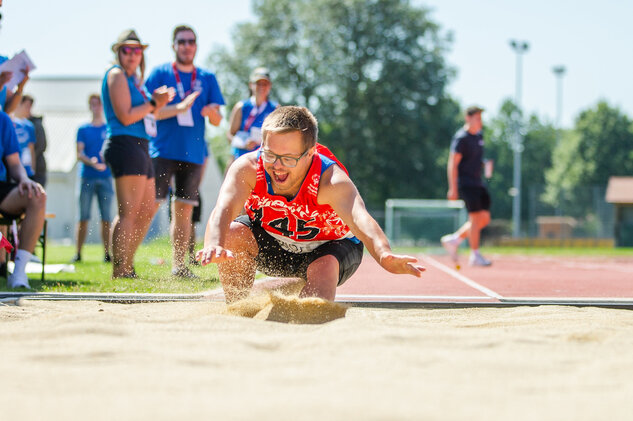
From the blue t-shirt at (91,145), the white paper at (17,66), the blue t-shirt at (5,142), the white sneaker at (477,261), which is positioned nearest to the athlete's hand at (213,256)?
the blue t-shirt at (5,142)

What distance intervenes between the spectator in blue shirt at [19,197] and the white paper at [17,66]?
631mm

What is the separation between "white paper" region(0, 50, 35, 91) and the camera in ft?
18.8

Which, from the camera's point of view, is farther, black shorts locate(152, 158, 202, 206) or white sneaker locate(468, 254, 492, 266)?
white sneaker locate(468, 254, 492, 266)

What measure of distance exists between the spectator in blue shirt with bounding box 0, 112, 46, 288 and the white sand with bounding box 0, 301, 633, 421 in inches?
84.4

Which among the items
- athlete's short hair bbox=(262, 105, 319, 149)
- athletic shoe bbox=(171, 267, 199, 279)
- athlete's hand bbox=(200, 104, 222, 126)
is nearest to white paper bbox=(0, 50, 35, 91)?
athlete's hand bbox=(200, 104, 222, 126)

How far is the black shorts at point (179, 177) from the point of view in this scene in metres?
6.14

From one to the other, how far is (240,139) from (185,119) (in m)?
1.32

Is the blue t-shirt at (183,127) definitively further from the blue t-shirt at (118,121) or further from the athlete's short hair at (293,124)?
the athlete's short hair at (293,124)

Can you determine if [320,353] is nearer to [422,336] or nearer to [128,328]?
→ [422,336]

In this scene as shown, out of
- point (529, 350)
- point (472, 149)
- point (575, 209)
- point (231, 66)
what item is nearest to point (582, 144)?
point (575, 209)

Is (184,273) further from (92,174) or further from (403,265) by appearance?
(92,174)

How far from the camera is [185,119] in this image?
6156 mm

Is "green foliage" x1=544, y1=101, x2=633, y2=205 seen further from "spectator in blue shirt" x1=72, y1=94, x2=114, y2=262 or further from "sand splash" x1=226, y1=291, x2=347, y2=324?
"sand splash" x1=226, y1=291, x2=347, y2=324

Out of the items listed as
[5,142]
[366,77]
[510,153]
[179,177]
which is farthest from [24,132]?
[510,153]
